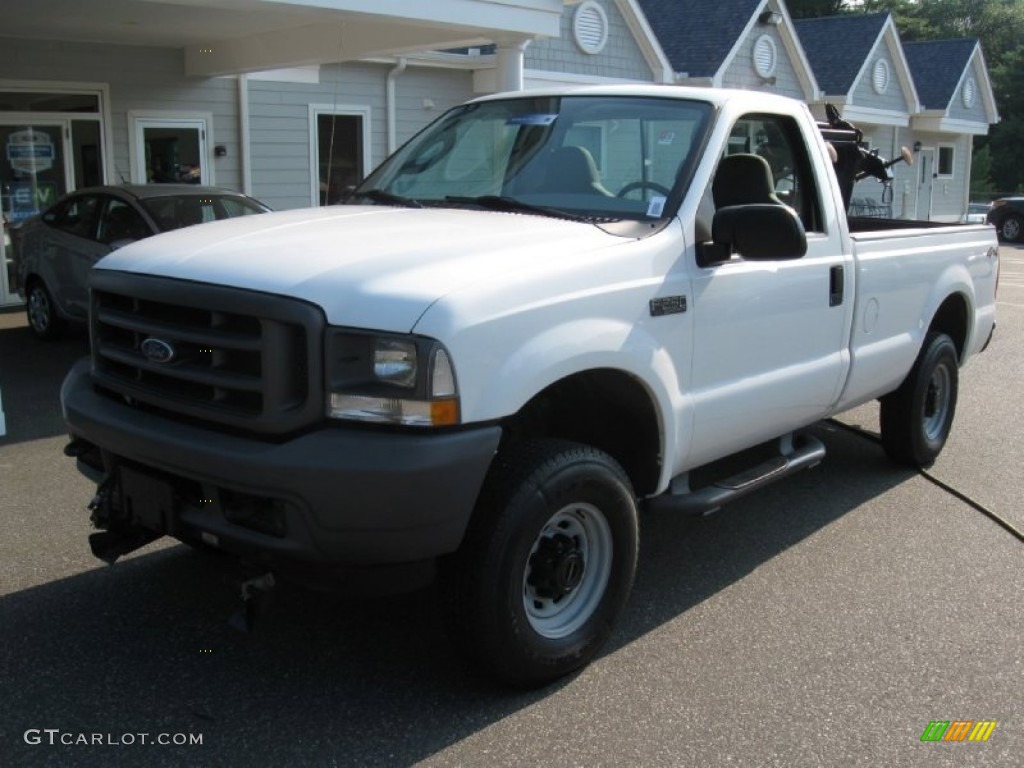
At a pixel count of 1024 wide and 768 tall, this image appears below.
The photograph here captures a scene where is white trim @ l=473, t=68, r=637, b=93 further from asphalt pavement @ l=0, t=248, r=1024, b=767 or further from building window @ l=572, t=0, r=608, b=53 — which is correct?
asphalt pavement @ l=0, t=248, r=1024, b=767

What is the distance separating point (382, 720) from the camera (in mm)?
3518

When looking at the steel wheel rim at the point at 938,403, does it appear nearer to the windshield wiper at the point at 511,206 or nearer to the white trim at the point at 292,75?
the windshield wiper at the point at 511,206

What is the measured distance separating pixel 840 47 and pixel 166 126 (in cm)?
2134

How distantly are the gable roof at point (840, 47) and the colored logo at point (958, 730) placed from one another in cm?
2648

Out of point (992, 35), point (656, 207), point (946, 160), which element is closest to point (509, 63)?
point (656, 207)

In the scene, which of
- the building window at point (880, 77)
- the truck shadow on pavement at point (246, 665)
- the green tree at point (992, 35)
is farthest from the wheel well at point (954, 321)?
the green tree at point (992, 35)

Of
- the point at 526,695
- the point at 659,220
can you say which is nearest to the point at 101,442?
the point at 526,695

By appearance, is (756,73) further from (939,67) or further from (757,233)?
(757,233)

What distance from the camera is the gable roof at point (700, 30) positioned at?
75.0ft

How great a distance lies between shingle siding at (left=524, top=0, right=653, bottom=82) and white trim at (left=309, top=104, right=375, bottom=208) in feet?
10.9

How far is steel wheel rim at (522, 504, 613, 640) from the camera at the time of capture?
3.71 meters

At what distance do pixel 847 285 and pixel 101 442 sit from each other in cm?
337

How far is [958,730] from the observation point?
11.6 feet

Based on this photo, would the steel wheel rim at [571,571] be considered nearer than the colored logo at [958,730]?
No
